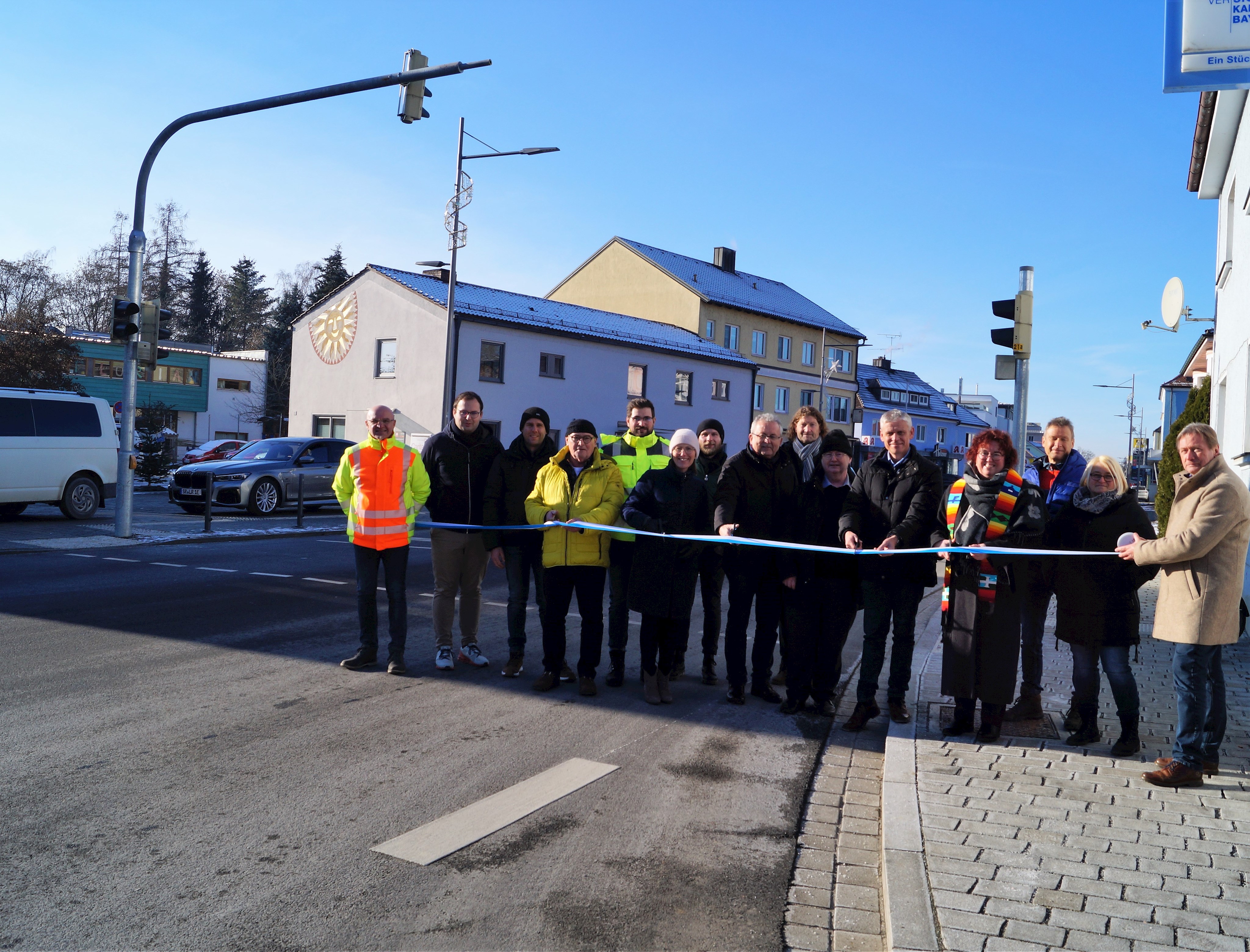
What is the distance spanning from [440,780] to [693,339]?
42763mm

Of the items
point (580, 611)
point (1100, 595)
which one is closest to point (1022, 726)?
point (1100, 595)

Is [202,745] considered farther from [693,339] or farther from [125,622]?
[693,339]

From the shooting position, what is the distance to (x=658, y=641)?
6852 millimetres

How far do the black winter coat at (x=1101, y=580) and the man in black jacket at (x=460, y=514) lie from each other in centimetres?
395

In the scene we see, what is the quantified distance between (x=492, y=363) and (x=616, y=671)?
29.1 meters

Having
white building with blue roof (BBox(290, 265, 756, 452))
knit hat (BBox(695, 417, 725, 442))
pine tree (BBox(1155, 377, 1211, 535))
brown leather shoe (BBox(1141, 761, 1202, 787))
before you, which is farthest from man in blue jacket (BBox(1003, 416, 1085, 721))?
white building with blue roof (BBox(290, 265, 756, 452))

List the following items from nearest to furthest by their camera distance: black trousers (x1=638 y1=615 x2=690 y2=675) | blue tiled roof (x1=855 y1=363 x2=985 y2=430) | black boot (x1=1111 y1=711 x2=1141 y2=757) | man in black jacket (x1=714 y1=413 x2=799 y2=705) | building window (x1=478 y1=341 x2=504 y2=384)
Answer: black boot (x1=1111 y1=711 x2=1141 y2=757) < man in black jacket (x1=714 y1=413 x2=799 y2=705) < black trousers (x1=638 y1=615 x2=690 y2=675) < building window (x1=478 y1=341 x2=504 y2=384) < blue tiled roof (x1=855 y1=363 x2=985 y2=430)

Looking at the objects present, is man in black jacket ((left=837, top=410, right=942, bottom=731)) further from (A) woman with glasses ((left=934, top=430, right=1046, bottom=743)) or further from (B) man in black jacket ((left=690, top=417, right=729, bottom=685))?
(B) man in black jacket ((left=690, top=417, right=729, bottom=685))

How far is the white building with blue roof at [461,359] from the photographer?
1359 inches

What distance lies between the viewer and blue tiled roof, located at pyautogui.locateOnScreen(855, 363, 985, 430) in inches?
3041

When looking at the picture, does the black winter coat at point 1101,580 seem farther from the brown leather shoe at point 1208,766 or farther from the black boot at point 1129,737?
the brown leather shoe at point 1208,766

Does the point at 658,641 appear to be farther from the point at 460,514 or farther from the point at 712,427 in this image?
the point at 712,427

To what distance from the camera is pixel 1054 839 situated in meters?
4.15

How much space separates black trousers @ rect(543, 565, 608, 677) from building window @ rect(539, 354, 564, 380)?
30.4m
